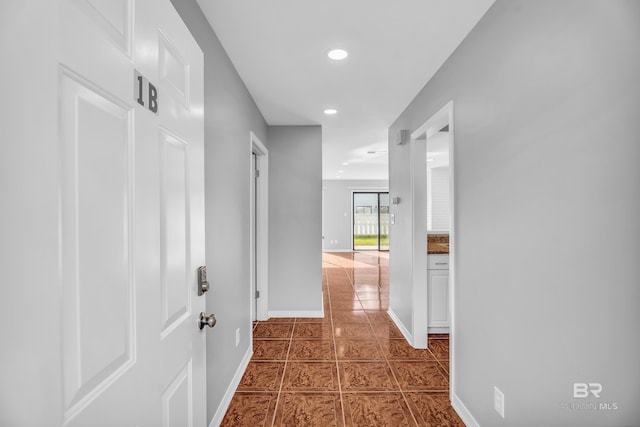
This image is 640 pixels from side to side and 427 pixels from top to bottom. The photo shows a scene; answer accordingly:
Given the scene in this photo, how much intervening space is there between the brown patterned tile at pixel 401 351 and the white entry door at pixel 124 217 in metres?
2.27

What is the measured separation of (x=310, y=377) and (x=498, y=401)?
1.40m

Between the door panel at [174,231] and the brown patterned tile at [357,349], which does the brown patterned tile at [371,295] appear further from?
the door panel at [174,231]

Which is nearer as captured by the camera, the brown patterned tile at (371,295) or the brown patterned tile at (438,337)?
the brown patterned tile at (438,337)

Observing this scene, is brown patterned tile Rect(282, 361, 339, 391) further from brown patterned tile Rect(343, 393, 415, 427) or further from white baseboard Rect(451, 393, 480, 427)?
white baseboard Rect(451, 393, 480, 427)

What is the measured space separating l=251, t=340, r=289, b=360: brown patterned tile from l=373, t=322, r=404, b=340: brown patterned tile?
3.34 ft

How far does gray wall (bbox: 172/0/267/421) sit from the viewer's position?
1.87 meters

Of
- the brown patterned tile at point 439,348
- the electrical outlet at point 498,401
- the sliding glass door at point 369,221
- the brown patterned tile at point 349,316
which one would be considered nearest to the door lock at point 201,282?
the electrical outlet at point 498,401

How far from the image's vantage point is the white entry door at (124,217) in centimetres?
58

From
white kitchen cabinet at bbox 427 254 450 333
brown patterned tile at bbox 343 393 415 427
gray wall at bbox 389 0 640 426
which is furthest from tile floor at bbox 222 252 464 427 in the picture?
gray wall at bbox 389 0 640 426

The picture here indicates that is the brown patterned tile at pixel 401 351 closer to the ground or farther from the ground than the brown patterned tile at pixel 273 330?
farther from the ground

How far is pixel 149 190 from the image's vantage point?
847 mm

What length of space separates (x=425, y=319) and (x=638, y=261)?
7.86 ft

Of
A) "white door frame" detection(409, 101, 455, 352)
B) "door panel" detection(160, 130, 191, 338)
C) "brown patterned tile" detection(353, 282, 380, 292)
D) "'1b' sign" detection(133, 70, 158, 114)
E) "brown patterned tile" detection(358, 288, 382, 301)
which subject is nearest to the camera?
"'1b' sign" detection(133, 70, 158, 114)

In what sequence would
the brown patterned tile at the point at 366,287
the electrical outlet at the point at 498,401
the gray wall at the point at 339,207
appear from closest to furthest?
the electrical outlet at the point at 498,401, the brown patterned tile at the point at 366,287, the gray wall at the point at 339,207
